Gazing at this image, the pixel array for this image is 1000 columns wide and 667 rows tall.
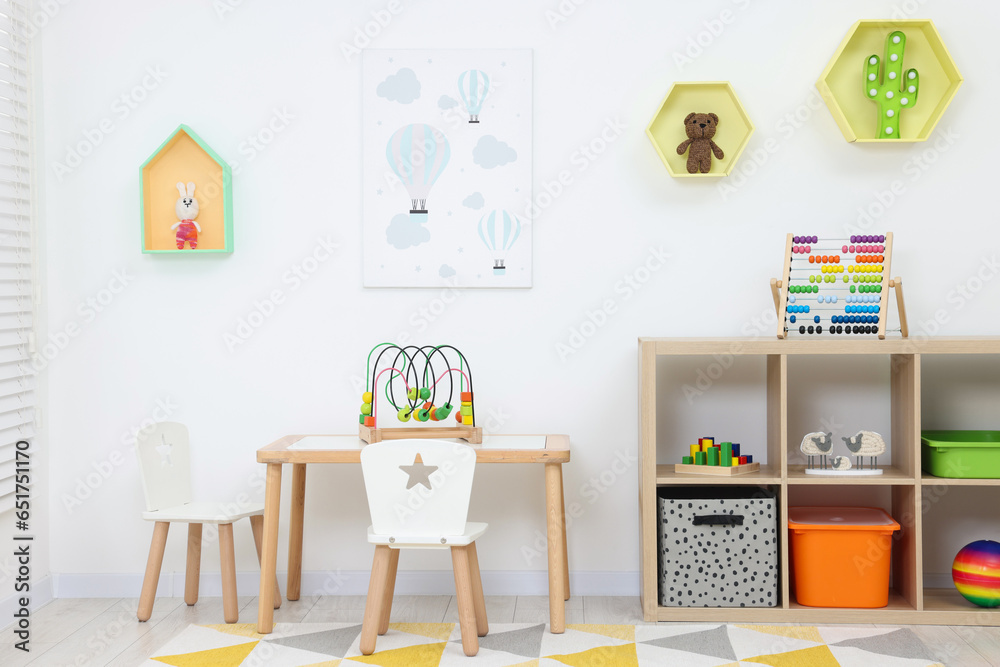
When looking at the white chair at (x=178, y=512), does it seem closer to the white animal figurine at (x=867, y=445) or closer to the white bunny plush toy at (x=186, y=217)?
the white bunny plush toy at (x=186, y=217)

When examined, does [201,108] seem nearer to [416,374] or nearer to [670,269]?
[416,374]

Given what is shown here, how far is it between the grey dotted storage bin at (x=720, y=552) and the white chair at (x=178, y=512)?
1253 mm

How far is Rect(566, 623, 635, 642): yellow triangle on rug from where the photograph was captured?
8.46ft

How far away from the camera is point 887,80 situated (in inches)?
113

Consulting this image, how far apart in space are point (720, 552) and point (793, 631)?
0.30 metres

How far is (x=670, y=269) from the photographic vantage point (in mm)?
2996

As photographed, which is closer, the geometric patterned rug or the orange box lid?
the geometric patterned rug

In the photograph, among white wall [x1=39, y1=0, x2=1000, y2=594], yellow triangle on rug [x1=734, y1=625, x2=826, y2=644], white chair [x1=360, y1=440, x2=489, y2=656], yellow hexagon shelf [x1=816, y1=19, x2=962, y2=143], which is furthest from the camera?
white wall [x1=39, y1=0, x2=1000, y2=594]

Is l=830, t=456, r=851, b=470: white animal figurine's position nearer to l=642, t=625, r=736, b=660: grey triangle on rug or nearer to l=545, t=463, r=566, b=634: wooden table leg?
l=642, t=625, r=736, b=660: grey triangle on rug

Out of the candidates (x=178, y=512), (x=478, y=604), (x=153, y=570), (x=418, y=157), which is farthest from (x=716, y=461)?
(x=153, y=570)

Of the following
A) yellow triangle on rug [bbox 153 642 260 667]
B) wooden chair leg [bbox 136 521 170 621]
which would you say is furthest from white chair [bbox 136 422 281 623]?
yellow triangle on rug [bbox 153 642 260 667]

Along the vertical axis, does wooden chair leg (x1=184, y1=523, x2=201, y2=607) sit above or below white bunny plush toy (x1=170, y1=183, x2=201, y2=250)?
below

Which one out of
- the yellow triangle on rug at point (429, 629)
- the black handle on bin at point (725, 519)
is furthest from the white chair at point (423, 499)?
the black handle on bin at point (725, 519)

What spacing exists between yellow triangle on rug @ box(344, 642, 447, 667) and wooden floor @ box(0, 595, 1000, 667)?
27 centimetres
